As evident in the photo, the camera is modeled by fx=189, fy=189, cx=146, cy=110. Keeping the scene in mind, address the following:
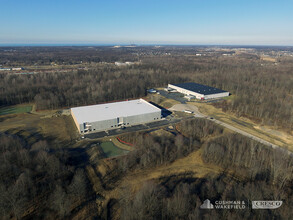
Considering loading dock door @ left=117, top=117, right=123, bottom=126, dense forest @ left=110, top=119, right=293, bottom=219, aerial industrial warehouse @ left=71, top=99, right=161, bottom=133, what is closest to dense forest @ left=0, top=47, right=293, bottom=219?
dense forest @ left=110, top=119, right=293, bottom=219

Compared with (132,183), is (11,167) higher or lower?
higher

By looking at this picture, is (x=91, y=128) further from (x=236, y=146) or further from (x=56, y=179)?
(x=236, y=146)

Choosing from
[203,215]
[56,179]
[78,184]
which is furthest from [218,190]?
[56,179]

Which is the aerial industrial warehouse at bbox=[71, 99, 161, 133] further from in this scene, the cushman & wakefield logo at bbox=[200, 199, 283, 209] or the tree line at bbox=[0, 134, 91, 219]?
the cushman & wakefield logo at bbox=[200, 199, 283, 209]

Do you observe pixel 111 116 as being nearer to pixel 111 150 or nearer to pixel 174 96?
pixel 111 150

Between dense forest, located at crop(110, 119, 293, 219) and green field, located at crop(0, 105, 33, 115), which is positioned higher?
dense forest, located at crop(110, 119, 293, 219)

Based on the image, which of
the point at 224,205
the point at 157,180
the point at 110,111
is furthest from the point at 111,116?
the point at 224,205

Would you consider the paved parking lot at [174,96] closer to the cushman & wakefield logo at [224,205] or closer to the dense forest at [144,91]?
the dense forest at [144,91]
